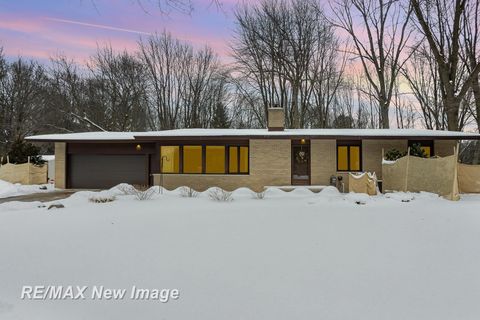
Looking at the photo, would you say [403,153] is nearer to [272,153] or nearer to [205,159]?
[272,153]

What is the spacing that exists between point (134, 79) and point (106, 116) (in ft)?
14.5

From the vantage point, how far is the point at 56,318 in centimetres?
312

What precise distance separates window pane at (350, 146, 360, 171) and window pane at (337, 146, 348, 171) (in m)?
0.23

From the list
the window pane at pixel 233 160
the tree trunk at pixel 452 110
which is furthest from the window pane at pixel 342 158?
the tree trunk at pixel 452 110

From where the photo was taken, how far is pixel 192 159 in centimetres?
1452

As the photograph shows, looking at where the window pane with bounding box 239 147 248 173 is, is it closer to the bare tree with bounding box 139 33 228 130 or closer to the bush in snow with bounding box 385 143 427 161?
the bush in snow with bounding box 385 143 427 161

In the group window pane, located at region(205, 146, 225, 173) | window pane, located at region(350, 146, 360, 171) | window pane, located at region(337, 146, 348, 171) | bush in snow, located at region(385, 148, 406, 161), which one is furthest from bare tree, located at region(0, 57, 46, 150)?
bush in snow, located at region(385, 148, 406, 161)

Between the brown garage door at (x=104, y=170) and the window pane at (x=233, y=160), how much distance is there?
4.86 metres

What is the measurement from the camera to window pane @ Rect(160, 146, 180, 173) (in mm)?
14555

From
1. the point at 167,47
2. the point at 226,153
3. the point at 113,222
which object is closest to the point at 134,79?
the point at 167,47

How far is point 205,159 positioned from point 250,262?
10262mm

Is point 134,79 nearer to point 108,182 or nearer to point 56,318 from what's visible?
point 108,182

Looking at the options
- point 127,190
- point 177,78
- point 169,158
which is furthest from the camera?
point 177,78

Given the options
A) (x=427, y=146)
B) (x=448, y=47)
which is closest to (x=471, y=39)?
(x=448, y=47)
